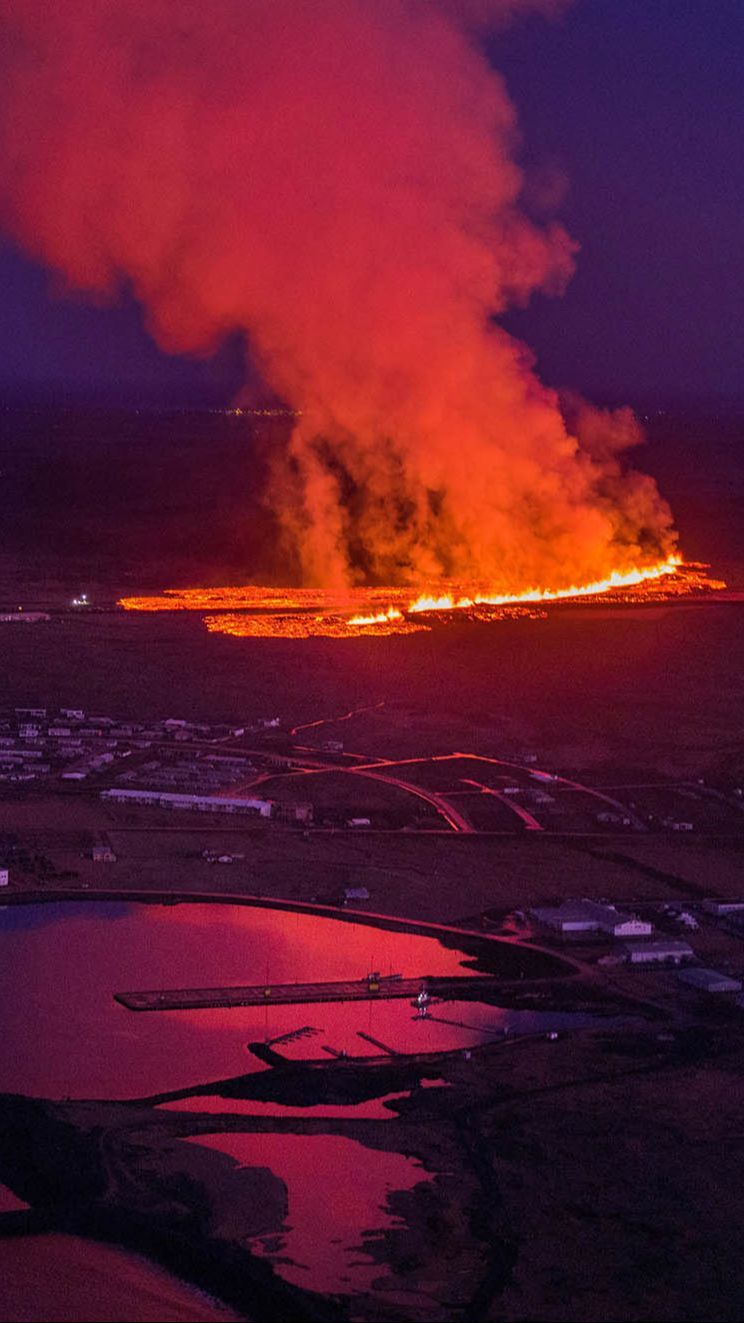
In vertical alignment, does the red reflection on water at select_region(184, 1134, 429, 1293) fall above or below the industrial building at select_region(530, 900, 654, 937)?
below

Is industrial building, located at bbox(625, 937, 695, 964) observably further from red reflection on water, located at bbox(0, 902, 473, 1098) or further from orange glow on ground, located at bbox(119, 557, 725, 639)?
orange glow on ground, located at bbox(119, 557, 725, 639)

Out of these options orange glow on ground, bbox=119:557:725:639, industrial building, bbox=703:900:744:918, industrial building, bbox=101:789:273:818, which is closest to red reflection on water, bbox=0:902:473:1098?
industrial building, bbox=703:900:744:918

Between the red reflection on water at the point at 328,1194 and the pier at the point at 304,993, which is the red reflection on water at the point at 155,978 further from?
the red reflection on water at the point at 328,1194

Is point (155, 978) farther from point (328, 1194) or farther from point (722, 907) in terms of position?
point (722, 907)

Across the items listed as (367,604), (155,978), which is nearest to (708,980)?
(155,978)

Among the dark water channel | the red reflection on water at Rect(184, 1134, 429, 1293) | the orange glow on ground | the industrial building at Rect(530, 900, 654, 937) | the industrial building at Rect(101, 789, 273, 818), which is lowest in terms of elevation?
the red reflection on water at Rect(184, 1134, 429, 1293)

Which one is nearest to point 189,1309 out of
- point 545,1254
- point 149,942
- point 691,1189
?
point 545,1254

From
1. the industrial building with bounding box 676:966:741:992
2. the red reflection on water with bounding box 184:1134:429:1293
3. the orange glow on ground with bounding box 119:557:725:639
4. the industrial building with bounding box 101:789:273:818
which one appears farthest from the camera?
the orange glow on ground with bounding box 119:557:725:639

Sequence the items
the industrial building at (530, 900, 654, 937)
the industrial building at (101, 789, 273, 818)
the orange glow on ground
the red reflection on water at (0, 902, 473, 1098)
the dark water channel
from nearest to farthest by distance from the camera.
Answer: the dark water channel
the red reflection on water at (0, 902, 473, 1098)
the industrial building at (530, 900, 654, 937)
the industrial building at (101, 789, 273, 818)
the orange glow on ground

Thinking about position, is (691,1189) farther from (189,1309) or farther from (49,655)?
(49,655)
